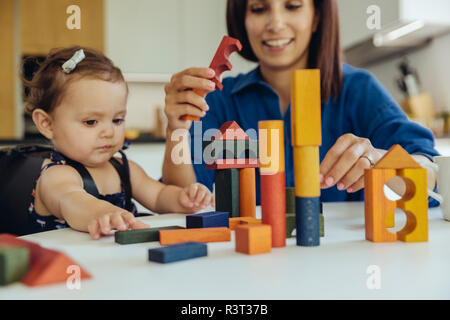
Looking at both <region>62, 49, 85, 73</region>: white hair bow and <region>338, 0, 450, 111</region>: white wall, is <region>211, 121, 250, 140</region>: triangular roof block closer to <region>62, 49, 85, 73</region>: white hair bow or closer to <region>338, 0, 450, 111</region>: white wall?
<region>62, 49, 85, 73</region>: white hair bow

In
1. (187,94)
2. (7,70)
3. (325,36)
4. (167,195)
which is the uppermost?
(7,70)

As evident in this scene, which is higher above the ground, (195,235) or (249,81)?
(249,81)

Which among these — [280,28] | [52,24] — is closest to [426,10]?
[280,28]

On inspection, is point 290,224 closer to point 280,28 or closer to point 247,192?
point 247,192

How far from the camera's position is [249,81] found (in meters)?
1.42

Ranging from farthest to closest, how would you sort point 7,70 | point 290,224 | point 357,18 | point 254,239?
point 7,70 → point 357,18 → point 290,224 → point 254,239

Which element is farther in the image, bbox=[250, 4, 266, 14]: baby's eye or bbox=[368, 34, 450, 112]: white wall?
bbox=[368, 34, 450, 112]: white wall

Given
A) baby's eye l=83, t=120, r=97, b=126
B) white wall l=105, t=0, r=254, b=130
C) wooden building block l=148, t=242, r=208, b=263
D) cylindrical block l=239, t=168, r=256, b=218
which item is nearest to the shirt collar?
baby's eye l=83, t=120, r=97, b=126

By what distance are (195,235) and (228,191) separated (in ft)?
0.39

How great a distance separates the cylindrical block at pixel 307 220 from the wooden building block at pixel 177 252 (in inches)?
4.8

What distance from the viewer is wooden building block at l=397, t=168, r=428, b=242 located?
1.80 feet

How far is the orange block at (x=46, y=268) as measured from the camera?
14.7 inches
